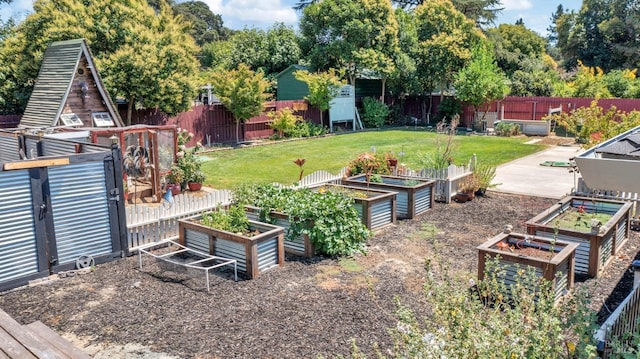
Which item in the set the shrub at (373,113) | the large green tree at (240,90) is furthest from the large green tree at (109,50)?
the shrub at (373,113)

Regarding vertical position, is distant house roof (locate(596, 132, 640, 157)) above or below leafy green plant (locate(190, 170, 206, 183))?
above

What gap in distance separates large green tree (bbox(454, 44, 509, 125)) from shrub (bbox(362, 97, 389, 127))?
451cm

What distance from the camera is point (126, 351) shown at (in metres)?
5.11

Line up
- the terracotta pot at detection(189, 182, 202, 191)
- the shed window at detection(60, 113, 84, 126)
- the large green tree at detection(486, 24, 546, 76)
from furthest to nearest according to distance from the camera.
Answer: the large green tree at detection(486, 24, 546, 76), the shed window at detection(60, 113, 84, 126), the terracotta pot at detection(189, 182, 202, 191)

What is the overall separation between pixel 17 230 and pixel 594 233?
25.8ft

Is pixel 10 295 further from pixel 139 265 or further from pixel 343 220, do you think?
pixel 343 220

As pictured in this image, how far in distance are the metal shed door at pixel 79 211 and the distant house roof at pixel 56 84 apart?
7.40 m

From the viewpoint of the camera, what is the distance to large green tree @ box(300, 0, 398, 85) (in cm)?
2764

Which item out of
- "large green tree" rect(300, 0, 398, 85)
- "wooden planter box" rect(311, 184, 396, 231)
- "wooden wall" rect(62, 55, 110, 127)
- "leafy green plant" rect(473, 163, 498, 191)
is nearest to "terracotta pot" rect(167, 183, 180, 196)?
"wooden wall" rect(62, 55, 110, 127)

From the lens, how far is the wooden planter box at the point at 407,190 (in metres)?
10.2

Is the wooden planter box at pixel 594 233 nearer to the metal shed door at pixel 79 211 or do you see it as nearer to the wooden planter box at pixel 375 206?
the wooden planter box at pixel 375 206

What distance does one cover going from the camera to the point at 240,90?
70.3 feet

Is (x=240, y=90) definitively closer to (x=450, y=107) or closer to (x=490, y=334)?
(x=450, y=107)

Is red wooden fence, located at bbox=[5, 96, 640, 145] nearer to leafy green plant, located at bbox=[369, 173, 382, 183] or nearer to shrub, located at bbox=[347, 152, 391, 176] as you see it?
shrub, located at bbox=[347, 152, 391, 176]
